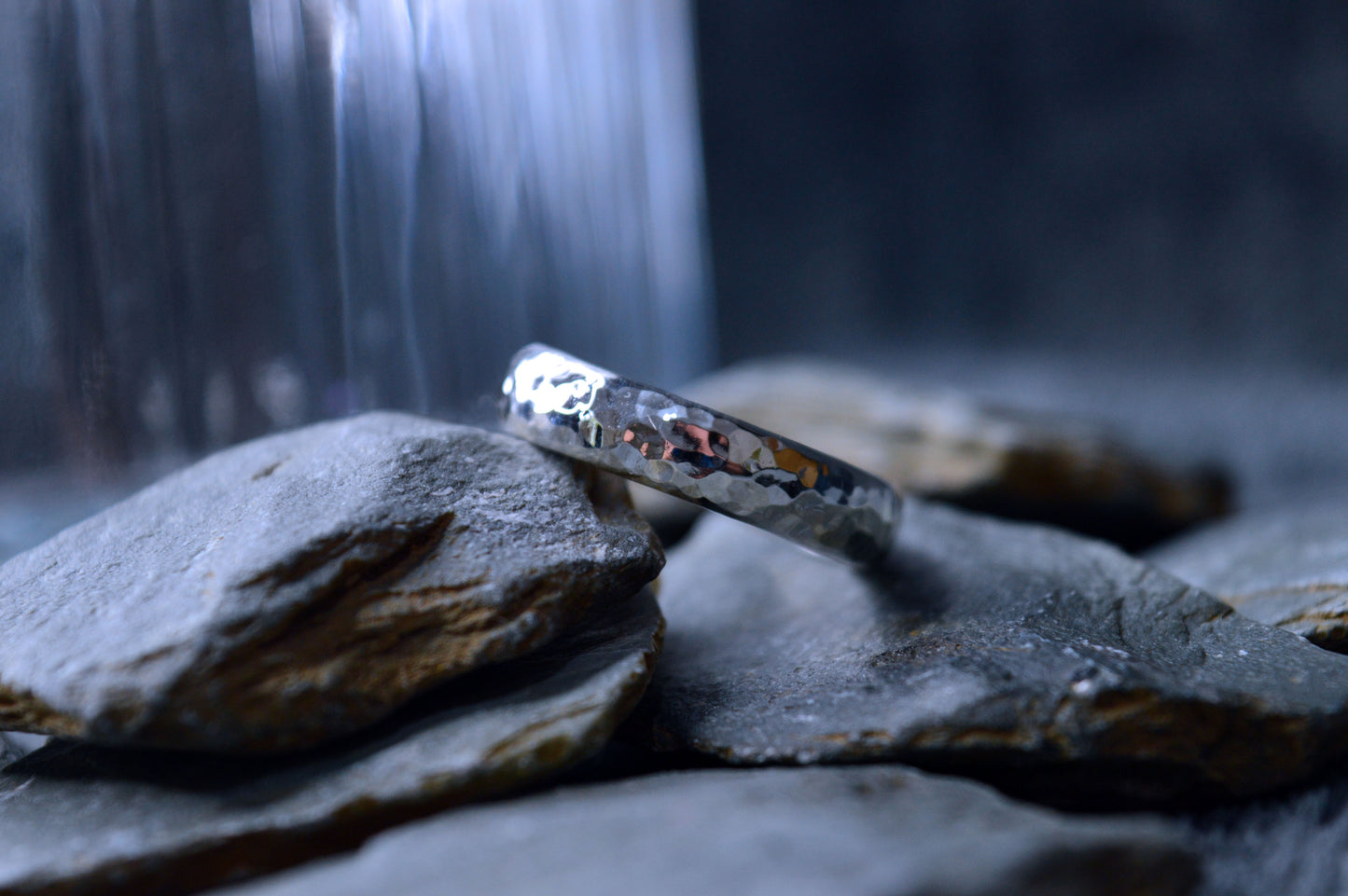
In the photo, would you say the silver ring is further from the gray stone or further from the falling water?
the falling water

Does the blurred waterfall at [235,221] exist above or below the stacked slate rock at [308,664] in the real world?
above

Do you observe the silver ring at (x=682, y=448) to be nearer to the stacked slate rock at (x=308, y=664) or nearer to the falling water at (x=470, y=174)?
the stacked slate rock at (x=308, y=664)

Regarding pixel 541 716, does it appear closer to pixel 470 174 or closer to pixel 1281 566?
pixel 1281 566

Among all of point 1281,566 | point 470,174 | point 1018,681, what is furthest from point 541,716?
point 470,174

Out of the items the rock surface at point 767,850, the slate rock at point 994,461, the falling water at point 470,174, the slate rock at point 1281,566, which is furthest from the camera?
the slate rock at point 994,461

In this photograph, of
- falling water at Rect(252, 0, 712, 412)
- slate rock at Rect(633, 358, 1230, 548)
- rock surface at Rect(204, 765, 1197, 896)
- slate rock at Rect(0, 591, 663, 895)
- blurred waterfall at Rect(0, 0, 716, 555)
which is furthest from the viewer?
slate rock at Rect(633, 358, 1230, 548)

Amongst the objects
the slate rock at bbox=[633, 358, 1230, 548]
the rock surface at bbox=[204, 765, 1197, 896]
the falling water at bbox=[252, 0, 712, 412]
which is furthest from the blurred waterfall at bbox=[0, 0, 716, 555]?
the rock surface at bbox=[204, 765, 1197, 896]

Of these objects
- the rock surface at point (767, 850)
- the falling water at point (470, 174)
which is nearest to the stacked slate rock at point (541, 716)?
the rock surface at point (767, 850)
